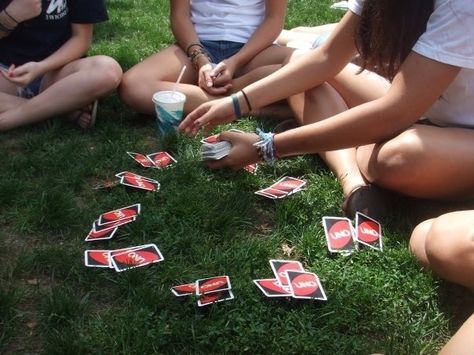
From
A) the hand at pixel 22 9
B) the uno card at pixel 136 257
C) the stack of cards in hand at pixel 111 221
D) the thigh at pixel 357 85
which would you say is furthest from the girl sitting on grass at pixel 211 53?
the uno card at pixel 136 257

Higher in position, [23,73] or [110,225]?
[23,73]

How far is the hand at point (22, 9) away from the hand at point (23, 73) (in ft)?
0.76

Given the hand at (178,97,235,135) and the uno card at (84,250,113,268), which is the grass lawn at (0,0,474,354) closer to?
the uno card at (84,250,113,268)

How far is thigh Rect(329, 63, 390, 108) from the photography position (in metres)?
2.82

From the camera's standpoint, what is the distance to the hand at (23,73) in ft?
10.0

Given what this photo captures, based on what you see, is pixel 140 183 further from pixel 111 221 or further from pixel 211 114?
pixel 211 114

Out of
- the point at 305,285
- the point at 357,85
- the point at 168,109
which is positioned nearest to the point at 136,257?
the point at 305,285

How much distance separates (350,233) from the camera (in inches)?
92.7

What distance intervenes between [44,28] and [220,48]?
967 mm

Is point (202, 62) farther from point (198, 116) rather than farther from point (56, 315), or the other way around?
point (56, 315)

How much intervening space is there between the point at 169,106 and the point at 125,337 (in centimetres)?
142

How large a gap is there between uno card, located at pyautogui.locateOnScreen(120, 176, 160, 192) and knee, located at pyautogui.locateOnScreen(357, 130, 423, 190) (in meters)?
0.92

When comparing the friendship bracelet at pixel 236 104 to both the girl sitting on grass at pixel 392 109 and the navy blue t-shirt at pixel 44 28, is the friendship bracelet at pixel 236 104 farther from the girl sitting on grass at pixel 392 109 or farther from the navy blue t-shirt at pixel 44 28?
the navy blue t-shirt at pixel 44 28

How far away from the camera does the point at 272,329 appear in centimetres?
187
